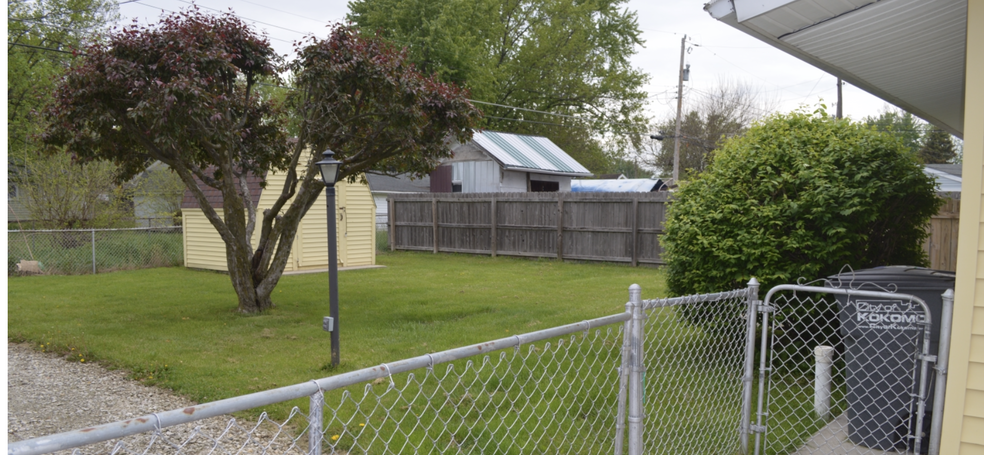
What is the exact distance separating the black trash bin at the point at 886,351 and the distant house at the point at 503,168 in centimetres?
1674

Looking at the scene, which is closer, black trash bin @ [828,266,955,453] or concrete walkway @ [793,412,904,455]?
black trash bin @ [828,266,955,453]

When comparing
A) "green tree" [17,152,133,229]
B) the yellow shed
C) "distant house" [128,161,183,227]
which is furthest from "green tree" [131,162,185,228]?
the yellow shed

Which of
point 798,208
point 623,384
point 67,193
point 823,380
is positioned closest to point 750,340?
point 623,384

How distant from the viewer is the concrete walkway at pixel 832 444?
4.09 metres

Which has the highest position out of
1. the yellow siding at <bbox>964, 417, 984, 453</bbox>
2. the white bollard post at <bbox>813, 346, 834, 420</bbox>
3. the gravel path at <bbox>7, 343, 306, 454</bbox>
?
the yellow siding at <bbox>964, 417, 984, 453</bbox>

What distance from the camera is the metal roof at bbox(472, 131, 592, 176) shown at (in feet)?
69.0

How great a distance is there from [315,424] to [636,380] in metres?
1.52

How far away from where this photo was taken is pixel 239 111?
8.94 metres

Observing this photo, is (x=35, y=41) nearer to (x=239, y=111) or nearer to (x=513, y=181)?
(x=513, y=181)

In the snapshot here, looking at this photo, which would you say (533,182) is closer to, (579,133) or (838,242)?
(579,133)

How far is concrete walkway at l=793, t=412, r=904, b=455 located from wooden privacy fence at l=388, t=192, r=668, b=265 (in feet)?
31.0

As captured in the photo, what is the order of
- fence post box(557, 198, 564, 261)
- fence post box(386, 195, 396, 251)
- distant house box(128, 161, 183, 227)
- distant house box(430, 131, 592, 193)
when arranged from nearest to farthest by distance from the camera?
fence post box(557, 198, 564, 261) < fence post box(386, 195, 396, 251) < distant house box(128, 161, 183, 227) < distant house box(430, 131, 592, 193)

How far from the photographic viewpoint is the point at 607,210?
50.8 feet

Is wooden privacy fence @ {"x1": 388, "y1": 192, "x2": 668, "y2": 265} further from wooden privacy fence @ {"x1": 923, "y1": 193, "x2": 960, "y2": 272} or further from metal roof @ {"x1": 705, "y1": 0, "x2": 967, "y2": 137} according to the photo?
metal roof @ {"x1": 705, "y1": 0, "x2": 967, "y2": 137}
